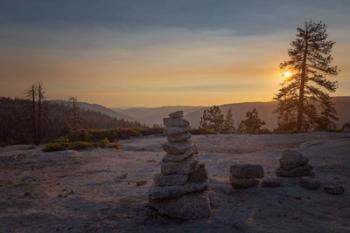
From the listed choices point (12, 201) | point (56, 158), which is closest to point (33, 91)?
point (56, 158)

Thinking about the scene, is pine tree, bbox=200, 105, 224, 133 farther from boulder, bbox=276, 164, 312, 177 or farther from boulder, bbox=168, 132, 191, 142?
boulder, bbox=168, 132, 191, 142

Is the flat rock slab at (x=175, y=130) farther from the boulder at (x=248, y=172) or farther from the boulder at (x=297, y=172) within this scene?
the boulder at (x=297, y=172)

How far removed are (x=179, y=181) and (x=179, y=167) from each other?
0.52 meters

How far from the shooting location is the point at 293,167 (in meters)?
19.0

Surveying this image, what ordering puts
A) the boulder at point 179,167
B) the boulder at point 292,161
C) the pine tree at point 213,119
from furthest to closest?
the pine tree at point 213,119 < the boulder at point 292,161 < the boulder at point 179,167

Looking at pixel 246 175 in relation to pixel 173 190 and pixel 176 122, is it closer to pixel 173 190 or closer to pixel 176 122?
pixel 176 122

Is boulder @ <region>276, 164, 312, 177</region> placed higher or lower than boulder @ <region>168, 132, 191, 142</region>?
lower

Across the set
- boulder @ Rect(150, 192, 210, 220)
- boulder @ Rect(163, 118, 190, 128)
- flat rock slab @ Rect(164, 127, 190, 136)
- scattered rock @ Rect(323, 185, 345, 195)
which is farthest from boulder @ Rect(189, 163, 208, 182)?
scattered rock @ Rect(323, 185, 345, 195)

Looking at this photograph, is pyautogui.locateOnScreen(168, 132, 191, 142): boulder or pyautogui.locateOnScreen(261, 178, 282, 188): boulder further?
pyautogui.locateOnScreen(261, 178, 282, 188): boulder

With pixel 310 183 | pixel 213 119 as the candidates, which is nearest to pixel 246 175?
pixel 310 183

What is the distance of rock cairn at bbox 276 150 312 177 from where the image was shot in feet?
61.8

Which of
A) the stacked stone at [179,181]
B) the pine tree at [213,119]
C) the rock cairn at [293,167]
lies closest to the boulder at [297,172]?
the rock cairn at [293,167]

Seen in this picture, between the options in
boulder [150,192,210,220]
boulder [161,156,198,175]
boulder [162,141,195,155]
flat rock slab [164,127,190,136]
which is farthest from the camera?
flat rock slab [164,127,190,136]

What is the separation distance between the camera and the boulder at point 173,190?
13.7m
